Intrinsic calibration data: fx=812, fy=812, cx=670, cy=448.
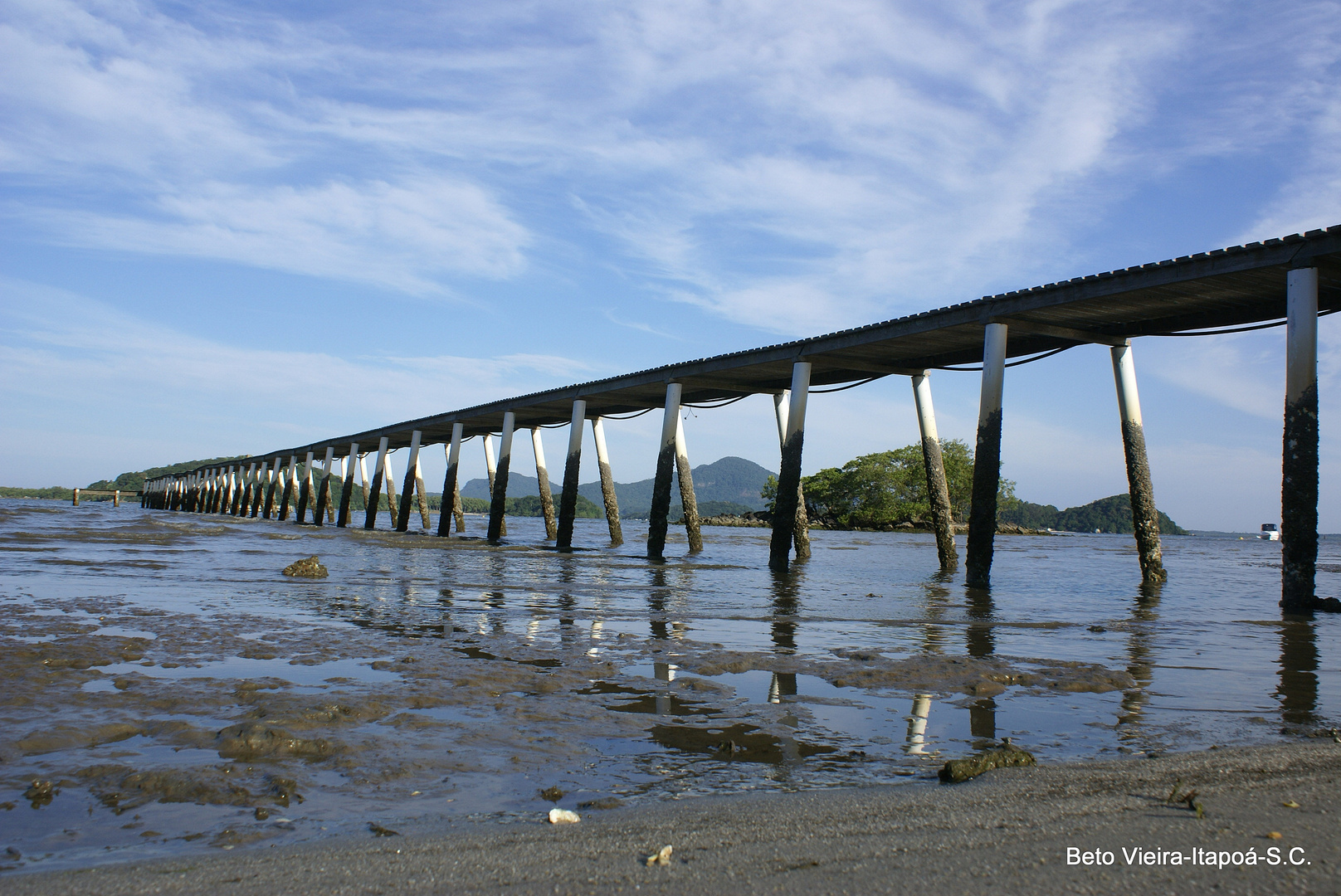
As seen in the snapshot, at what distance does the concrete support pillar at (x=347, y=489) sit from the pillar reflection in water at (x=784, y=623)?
142 ft

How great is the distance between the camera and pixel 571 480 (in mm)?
33938

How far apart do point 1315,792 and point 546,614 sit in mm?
9247

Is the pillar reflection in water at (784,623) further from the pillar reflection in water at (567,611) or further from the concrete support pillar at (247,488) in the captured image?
the concrete support pillar at (247,488)

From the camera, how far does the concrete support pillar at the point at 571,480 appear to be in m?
33.5

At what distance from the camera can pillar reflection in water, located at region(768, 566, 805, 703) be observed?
6.99m

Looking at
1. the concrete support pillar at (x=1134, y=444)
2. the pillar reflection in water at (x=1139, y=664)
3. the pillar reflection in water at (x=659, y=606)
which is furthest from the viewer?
the concrete support pillar at (x=1134, y=444)

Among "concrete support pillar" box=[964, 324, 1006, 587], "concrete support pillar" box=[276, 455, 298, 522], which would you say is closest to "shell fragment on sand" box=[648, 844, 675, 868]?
"concrete support pillar" box=[964, 324, 1006, 587]

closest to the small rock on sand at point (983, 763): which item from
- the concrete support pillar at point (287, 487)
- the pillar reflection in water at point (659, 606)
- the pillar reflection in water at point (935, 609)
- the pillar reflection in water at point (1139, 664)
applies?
the pillar reflection in water at point (1139, 664)

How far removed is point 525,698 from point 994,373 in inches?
629

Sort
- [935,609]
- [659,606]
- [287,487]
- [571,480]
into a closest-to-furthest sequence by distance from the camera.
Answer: [659,606], [935,609], [571,480], [287,487]

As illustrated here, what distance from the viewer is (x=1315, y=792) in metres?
4.01

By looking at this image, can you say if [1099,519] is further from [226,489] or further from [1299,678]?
[1299,678]

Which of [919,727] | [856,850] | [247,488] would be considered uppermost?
[247,488]

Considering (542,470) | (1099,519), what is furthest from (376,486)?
(1099,519)
